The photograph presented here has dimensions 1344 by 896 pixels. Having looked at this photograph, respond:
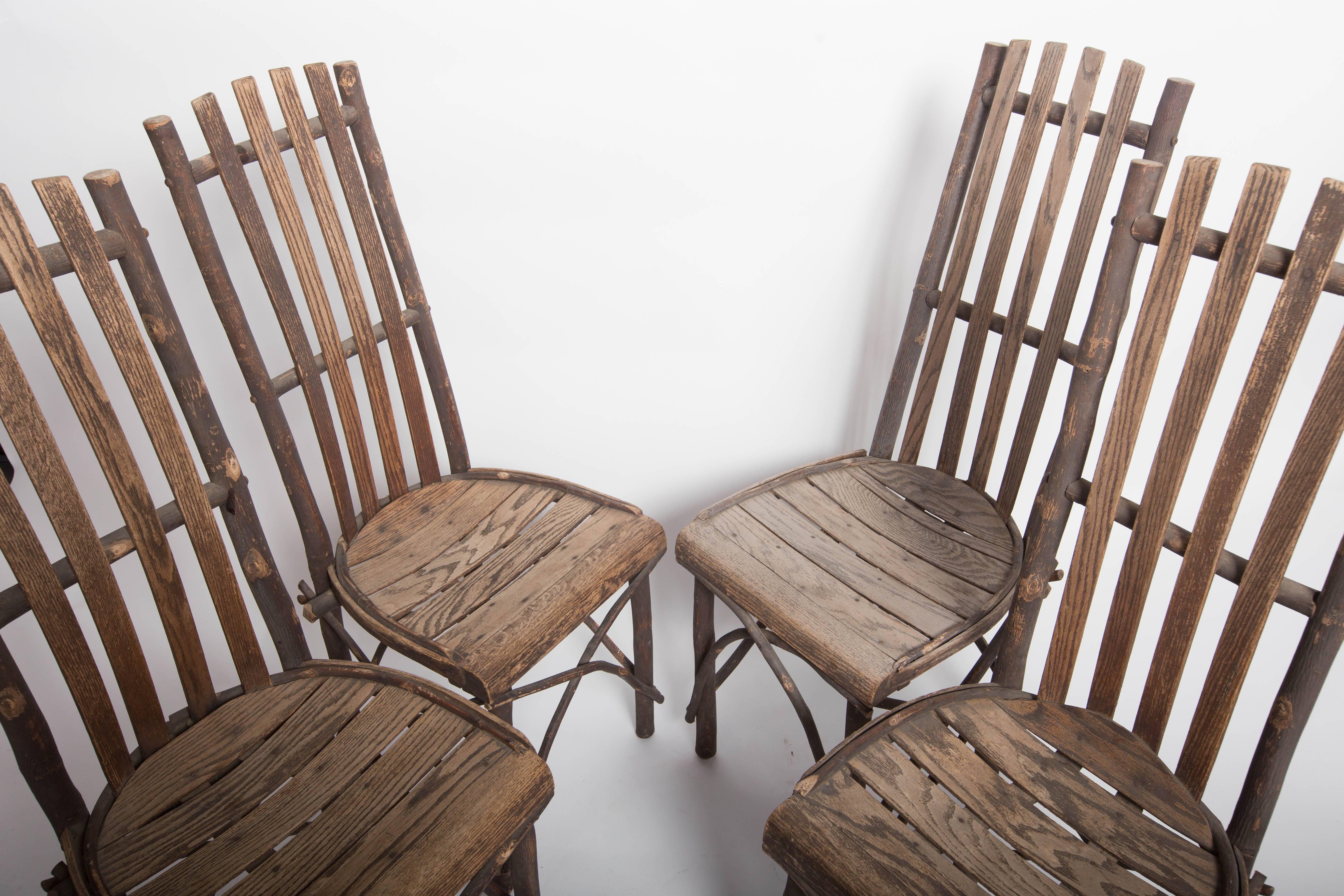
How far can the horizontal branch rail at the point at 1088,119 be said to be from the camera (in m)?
1.42

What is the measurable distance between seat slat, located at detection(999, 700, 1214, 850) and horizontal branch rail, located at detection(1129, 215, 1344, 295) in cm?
63

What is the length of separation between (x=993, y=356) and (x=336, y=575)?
1481 mm

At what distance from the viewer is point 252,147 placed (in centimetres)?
135

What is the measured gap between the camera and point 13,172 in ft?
4.92

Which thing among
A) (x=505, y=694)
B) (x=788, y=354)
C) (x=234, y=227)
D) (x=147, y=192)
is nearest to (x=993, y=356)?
(x=788, y=354)

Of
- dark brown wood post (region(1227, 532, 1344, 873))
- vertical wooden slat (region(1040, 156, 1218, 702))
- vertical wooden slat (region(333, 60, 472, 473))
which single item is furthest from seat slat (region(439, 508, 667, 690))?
dark brown wood post (region(1227, 532, 1344, 873))

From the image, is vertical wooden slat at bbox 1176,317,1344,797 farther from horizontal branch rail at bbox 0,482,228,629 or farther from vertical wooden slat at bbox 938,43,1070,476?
horizontal branch rail at bbox 0,482,228,629

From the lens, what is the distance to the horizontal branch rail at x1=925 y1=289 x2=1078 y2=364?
59.7 inches

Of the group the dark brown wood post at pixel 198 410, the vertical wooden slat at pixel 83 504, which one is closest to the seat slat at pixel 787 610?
the dark brown wood post at pixel 198 410

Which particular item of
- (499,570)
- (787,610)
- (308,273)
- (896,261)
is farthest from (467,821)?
(896,261)

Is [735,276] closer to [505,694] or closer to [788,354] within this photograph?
[788,354]

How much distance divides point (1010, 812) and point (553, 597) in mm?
716

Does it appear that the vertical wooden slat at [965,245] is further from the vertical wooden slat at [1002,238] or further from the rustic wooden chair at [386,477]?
the rustic wooden chair at [386,477]

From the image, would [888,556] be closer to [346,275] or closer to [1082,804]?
[1082,804]
